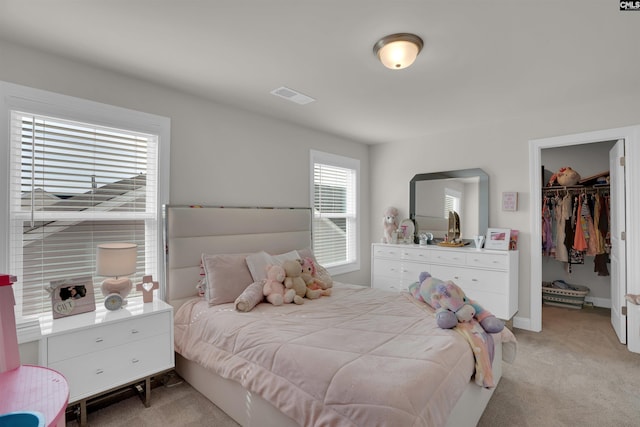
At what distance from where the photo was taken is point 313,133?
4219mm

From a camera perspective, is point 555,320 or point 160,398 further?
point 555,320

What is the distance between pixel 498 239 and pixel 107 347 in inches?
151

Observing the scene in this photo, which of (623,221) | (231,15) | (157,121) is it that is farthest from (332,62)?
(623,221)

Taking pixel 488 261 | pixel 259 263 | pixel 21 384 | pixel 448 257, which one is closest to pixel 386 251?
pixel 448 257

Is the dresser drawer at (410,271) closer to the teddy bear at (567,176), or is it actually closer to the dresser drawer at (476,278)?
the dresser drawer at (476,278)

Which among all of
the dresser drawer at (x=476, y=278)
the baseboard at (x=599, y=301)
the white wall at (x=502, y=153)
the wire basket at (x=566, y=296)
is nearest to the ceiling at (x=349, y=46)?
the white wall at (x=502, y=153)

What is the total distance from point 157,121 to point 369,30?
189cm

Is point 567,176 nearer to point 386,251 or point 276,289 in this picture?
point 386,251

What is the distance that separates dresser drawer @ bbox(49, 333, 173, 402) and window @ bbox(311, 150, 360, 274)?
2311 millimetres

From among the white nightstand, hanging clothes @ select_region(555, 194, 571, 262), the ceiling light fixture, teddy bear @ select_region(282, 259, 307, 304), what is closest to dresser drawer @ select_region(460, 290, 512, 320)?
hanging clothes @ select_region(555, 194, 571, 262)

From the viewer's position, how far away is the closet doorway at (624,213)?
3012 millimetres

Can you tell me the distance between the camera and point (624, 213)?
3.13 meters

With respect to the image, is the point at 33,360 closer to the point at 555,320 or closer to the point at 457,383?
the point at 457,383

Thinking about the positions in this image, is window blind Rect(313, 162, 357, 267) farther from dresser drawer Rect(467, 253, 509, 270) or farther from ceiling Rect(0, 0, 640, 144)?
dresser drawer Rect(467, 253, 509, 270)
